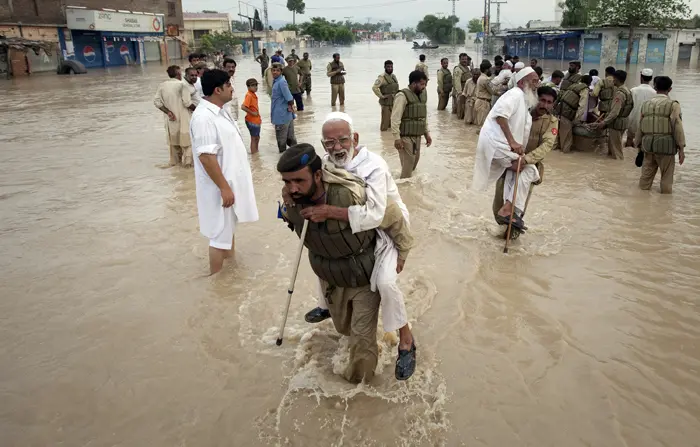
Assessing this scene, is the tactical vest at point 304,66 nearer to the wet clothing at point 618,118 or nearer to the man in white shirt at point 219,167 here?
the wet clothing at point 618,118

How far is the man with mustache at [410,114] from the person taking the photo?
648 centimetres

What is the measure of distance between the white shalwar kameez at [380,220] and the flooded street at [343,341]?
0.59 meters

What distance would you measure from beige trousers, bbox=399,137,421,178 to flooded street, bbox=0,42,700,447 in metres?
0.18

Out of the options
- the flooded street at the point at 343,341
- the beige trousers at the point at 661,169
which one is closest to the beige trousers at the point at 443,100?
the flooded street at the point at 343,341

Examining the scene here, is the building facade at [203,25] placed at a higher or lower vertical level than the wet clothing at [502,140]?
higher

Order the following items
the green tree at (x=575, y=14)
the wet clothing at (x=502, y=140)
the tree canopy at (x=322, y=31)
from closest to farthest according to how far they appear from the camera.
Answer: the wet clothing at (x=502, y=140)
the green tree at (x=575, y=14)
the tree canopy at (x=322, y=31)

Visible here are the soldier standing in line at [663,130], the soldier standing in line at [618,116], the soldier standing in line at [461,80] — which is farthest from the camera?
the soldier standing in line at [461,80]

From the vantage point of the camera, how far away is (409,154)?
23.2 feet

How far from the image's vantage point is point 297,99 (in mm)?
14297

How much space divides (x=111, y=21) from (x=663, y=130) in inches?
1624

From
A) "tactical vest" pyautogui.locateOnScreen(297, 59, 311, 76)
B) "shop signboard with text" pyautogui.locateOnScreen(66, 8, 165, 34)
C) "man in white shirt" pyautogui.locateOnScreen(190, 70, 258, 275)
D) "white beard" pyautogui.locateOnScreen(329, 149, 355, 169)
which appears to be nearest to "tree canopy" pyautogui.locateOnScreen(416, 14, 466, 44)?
"shop signboard with text" pyautogui.locateOnScreen(66, 8, 165, 34)

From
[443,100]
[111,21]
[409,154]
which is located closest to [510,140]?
[409,154]

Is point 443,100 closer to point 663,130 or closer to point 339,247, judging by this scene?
point 663,130

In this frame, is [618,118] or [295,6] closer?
[618,118]
